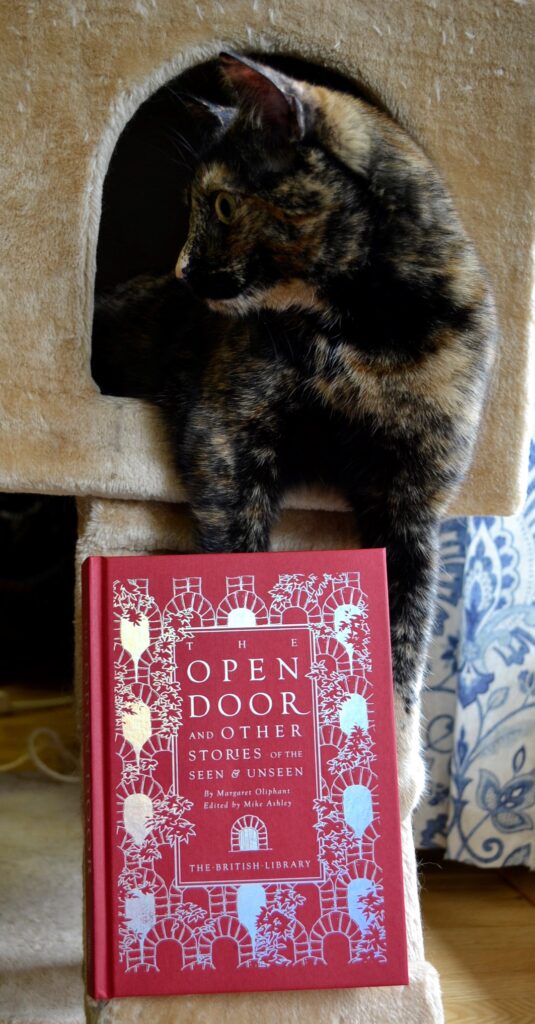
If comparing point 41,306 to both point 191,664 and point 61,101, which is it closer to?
point 61,101

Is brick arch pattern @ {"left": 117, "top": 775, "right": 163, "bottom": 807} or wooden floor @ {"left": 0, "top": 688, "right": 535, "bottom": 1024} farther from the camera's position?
wooden floor @ {"left": 0, "top": 688, "right": 535, "bottom": 1024}

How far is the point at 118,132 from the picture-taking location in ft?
2.70

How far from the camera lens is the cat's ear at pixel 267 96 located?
70cm

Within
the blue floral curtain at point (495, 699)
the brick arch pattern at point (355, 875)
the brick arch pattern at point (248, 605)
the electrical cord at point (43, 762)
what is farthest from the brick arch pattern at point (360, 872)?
the electrical cord at point (43, 762)

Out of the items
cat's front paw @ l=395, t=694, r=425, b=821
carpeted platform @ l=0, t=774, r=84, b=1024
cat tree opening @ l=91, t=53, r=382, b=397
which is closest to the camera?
cat's front paw @ l=395, t=694, r=425, b=821

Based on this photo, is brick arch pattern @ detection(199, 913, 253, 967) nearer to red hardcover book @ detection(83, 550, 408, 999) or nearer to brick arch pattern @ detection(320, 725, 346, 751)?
red hardcover book @ detection(83, 550, 408, 999)

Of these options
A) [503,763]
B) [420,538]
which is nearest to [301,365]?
[420,538]

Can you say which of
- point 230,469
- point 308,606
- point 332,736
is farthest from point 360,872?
point 230,469

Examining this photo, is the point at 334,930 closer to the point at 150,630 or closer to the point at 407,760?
the point at 407,760

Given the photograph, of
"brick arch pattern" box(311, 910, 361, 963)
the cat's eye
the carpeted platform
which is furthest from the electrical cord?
the cat's eye

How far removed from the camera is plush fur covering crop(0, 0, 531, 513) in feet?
2.63

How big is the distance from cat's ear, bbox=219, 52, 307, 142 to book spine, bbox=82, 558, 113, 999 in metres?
0.39

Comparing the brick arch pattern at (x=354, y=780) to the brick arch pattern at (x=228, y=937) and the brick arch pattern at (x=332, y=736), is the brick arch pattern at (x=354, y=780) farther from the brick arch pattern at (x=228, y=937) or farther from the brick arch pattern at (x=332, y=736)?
the brick arch pattern at (x=228, y=937)

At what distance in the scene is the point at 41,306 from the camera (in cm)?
82
